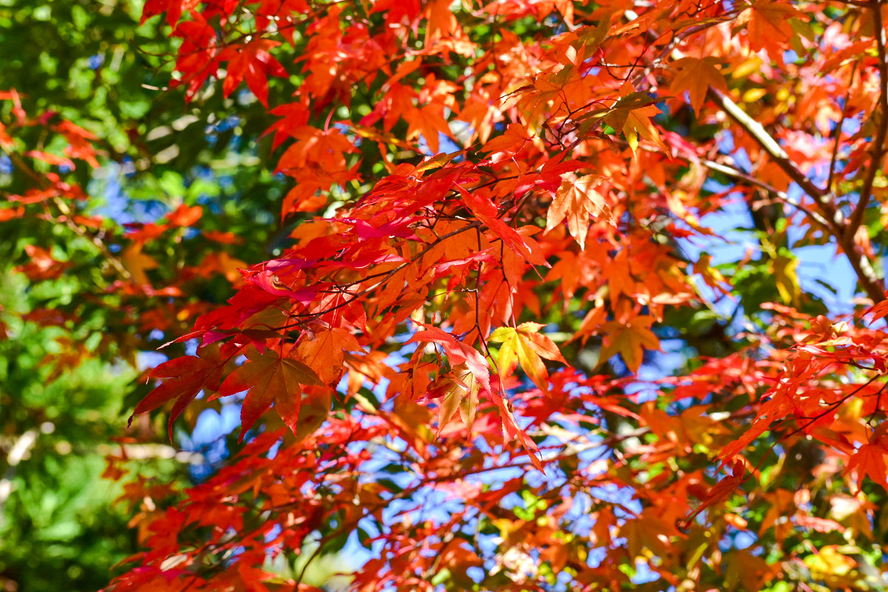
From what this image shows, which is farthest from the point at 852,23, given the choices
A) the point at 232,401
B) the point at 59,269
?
the point at 59,269

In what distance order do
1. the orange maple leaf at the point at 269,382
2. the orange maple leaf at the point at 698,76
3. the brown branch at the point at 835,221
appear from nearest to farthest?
the orange maple leaf at the point at 269,382 → the orange maple leaf at the point at 698,76 → the brown branch at the point at 835,221

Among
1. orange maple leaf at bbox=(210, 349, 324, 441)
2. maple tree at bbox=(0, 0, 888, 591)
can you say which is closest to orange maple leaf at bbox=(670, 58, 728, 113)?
maple tree at bbox=(0, 0, 888, 591)

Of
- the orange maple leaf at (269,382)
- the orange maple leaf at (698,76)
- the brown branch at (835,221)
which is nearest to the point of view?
the orange maple leaf at (269,382)

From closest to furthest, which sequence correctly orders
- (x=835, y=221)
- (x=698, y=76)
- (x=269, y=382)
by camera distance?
(x=269, y=382) → (x=698, y=76) → (x=835, y=221)

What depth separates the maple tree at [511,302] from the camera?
39.2 inches

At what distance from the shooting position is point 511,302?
3.48 ft

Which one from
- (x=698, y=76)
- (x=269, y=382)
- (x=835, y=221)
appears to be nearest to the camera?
(x=269, y=382)

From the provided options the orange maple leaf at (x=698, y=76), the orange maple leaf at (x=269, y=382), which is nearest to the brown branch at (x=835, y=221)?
the orange maple leaf at (x=698, y=76)

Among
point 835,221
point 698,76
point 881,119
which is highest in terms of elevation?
point 698,76

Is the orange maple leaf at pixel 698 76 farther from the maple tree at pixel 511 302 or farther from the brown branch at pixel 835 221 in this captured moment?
the brown branch at pixel 835 221

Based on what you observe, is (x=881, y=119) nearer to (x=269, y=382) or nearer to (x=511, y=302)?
(x=511, y=302)

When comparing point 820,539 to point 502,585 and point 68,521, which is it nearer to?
Answer: point 502,585

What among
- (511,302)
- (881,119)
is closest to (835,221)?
(881,119)

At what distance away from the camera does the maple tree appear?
3.26ft
